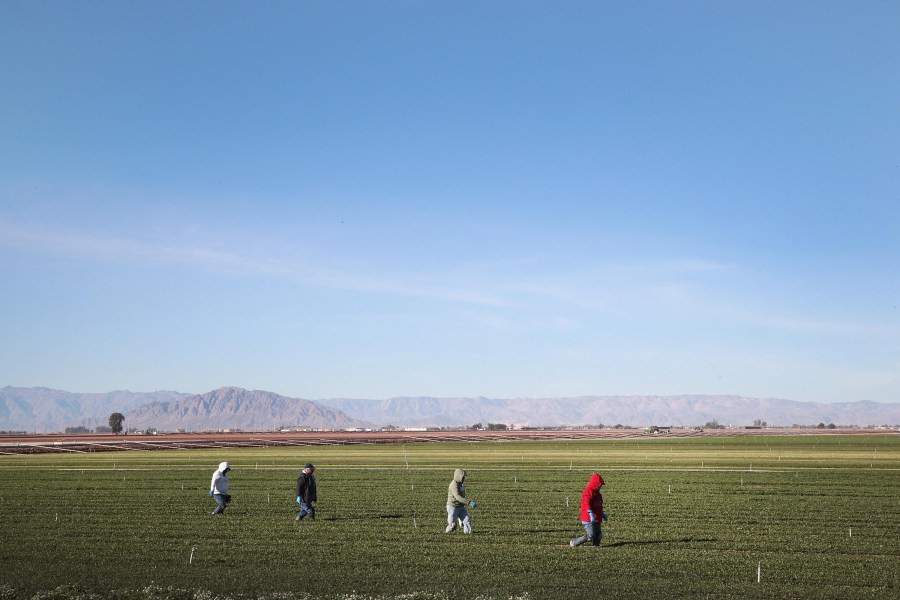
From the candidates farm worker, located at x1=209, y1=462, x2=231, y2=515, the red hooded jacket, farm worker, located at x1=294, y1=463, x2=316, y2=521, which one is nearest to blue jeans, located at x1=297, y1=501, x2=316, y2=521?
farm worker, located at x1=294, y1=463, x2=316, y2=521

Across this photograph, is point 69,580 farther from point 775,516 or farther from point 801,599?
point 775,516

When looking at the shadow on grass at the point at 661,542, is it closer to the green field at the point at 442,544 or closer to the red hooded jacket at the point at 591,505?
the green field at the point at 442,544

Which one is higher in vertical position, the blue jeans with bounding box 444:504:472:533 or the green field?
the blue jeans with bounding box 444:504:472:533

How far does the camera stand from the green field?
15.8 meters

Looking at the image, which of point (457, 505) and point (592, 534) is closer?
point (592, 534)

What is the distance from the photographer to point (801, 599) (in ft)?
48.3

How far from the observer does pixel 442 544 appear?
67.9ft

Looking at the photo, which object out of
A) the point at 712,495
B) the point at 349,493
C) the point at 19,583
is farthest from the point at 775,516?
the point at 19,583

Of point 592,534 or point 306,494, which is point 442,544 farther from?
point 306,494

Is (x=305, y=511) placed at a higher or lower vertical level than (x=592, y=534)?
lower

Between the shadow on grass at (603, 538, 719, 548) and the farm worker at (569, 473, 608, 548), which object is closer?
the farm worker at (569, 473, 608, 548)

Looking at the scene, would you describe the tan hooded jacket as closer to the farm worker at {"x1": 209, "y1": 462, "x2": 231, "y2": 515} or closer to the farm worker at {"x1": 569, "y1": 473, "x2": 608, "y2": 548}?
the farm worker at {"x1": 569, "y1": 473, "x2": 608, "y2": 548}

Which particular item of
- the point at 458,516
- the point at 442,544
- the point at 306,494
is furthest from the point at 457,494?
the point at 306,494

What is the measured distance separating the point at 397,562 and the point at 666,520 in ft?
37.1
